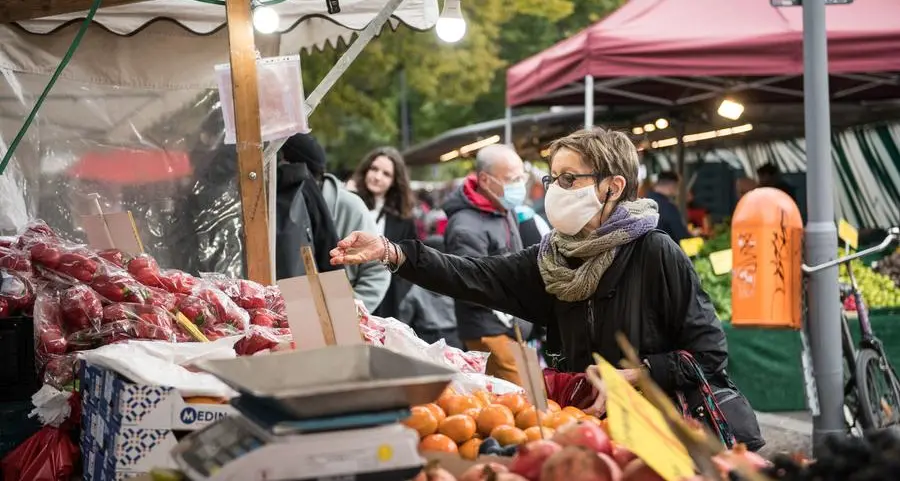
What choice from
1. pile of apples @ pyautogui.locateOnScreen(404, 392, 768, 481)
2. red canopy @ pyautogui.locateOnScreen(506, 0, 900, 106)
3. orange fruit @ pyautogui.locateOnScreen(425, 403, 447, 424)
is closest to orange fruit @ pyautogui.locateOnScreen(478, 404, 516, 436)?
pile of apples @ pyautogui.locateOnScreen(404, 392, 768, 481)

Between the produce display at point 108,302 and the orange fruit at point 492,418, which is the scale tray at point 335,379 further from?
the produce display at point 108,302

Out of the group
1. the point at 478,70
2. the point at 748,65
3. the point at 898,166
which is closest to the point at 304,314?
the point at 748,65

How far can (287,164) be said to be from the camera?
633 centimetres

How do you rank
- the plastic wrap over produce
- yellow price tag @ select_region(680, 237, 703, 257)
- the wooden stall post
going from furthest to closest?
yellow price tag @ select_region(680, 237, 703, 257), the plastic wrap over produce, the wooden stall post

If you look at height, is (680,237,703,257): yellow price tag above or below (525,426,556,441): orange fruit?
above

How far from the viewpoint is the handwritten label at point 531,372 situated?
2.89 meters

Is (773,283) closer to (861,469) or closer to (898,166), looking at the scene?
(861,469)

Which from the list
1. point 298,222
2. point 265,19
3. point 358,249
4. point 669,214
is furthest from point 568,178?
point 669,214

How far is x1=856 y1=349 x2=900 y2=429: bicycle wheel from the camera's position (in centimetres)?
764

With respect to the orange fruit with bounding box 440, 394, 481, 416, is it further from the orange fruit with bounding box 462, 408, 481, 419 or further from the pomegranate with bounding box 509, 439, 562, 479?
the pomegranate with bounding box 509, 439, 562, 479

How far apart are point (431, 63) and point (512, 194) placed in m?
13.9

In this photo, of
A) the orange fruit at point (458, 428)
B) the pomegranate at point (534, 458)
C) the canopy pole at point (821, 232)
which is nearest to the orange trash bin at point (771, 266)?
the canopy pole at point (821, 232)

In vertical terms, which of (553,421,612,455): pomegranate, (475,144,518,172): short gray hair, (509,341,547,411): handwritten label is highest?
(475,144,518,172): short gray hair

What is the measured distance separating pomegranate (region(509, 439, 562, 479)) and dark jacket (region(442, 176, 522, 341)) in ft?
14.7
